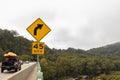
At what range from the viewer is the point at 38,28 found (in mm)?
13242

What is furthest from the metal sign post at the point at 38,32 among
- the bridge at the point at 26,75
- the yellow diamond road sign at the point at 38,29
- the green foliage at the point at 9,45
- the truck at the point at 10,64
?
the green foliage at the point at 9,45

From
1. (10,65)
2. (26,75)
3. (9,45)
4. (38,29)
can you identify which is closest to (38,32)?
(38,29)

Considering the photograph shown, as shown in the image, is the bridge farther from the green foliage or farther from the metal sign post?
the green foliage

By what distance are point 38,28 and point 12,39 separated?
6360 inches

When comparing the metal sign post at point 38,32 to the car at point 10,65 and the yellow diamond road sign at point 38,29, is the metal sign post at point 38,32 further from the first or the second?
the car at point 10,65

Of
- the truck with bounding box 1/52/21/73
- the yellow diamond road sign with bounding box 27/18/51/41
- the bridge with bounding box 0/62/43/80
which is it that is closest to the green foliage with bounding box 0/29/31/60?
the truck with bounding box 1/52/21/73

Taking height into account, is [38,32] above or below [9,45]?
below

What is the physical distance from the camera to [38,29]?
43.5ft

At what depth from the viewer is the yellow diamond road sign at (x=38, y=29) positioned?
13.2m

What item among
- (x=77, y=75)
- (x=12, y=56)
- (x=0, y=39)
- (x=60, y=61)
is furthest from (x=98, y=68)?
(x=12, y=56)

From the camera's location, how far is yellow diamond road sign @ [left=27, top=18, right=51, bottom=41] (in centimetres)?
1319

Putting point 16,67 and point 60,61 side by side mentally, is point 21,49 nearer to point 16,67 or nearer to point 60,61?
point 60,61

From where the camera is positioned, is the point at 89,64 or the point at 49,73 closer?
the point at 49,73

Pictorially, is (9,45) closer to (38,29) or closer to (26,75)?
(26,75)
